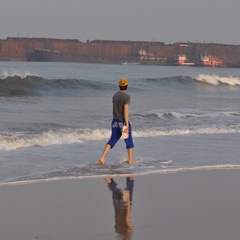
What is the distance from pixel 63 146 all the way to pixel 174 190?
5.05 meters

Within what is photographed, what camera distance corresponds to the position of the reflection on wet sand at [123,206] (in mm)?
6664

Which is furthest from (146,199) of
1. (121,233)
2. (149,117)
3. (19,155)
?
(149,117)

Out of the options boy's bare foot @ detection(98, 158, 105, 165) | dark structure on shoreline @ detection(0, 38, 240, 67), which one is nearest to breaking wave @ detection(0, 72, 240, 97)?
boy's bare foot @ detection(98, 158, 105, 165)

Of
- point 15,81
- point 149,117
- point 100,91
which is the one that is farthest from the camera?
point 100,91

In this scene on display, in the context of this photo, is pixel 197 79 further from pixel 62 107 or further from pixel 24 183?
pixel 24 183

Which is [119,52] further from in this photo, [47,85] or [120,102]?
[120,102]

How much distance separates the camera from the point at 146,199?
8062 mm

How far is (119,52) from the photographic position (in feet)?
366

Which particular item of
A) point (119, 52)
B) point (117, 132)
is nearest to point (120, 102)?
point (117, 132)

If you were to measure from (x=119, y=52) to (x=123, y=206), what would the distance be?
104m

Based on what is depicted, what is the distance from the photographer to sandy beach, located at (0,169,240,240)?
656 centimetres

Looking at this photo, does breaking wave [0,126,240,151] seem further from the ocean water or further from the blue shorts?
the blue shorts

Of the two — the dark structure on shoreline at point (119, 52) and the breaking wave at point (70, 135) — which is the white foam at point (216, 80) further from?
the dark structure on shoreline at point (119, 52)

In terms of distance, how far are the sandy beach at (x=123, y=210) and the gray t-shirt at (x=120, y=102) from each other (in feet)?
5.97
